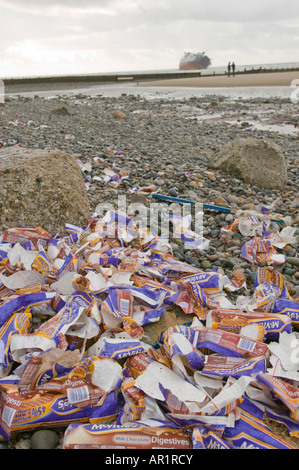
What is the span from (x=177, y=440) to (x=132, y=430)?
0.70 ft

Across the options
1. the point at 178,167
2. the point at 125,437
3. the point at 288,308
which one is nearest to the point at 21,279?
the point at 125,437

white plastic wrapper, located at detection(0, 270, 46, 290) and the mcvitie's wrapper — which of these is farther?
white plastic wrapper, located at detection(0, 270, 46, 290)

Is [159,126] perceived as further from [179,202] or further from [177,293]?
[177,293]

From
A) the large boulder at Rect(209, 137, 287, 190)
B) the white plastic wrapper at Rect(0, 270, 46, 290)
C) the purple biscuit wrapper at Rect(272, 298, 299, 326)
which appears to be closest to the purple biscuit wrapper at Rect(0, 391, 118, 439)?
the white plastic wrapper at Rect(0, 270, 46, 290)

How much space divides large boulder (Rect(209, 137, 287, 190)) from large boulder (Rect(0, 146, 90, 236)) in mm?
3502

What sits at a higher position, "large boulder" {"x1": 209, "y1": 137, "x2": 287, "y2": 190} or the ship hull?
the ship hull

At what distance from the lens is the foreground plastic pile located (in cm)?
187

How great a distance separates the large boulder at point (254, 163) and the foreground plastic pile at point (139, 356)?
382cm

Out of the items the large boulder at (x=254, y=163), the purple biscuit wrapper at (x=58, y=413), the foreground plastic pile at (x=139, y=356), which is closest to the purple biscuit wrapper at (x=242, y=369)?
the foreground plastic pile at (x=139, y=356)

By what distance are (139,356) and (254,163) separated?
546 cm

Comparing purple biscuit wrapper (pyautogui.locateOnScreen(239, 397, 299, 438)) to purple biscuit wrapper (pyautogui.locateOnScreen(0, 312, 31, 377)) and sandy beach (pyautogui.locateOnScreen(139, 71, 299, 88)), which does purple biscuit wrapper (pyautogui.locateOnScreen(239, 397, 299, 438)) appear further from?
sandy beach (pyautogui.locateOnScreen(139, 71, 299, 88))

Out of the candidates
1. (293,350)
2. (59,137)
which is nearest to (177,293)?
(293,350)

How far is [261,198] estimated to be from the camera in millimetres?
6090

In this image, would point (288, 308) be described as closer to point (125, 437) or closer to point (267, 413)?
point (267, 413)
